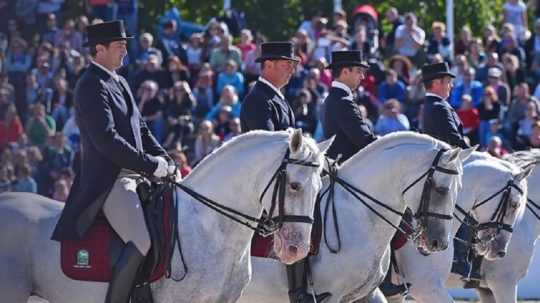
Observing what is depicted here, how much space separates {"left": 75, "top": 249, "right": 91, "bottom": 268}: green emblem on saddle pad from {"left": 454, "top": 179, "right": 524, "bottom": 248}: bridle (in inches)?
171

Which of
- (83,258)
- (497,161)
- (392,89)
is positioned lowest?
(392,89)

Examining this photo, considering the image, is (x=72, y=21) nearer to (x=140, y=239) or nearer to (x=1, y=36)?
(x=1, y=36)

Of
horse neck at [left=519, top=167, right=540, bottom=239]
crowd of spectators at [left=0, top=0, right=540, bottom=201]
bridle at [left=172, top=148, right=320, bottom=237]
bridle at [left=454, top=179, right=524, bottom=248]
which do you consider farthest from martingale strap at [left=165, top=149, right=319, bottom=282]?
crowd of spectators at [left=0, top=0, right=540, bottom=201]

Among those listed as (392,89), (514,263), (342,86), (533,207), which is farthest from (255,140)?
(392,89)

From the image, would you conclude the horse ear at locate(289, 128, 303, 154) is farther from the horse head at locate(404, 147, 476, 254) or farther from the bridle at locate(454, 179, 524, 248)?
the bridle at locate(454, 179, 524, 248)

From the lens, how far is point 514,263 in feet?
46.3

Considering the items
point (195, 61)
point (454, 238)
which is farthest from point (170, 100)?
point (454, 238)

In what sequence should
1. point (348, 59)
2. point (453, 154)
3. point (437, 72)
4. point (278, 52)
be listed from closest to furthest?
point (453, 154), point (278, 52), point (348, 59), point (437, 72)

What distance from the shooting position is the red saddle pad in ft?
33.5

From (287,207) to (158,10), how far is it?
67.2 feet

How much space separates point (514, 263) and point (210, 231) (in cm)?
473

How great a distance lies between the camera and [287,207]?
396 inches

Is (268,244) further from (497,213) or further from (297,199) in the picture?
(497,213)

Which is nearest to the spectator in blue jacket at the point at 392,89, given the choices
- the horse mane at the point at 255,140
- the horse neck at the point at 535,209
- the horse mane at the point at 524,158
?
the horse mane at the point at 524,158
